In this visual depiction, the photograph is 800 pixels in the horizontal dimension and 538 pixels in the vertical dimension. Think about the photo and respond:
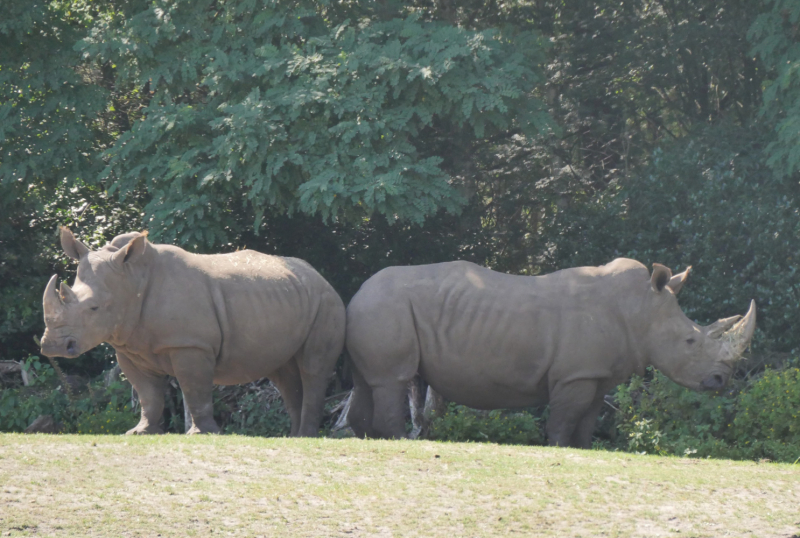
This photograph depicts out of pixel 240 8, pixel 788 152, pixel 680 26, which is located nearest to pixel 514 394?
pixel 788 152

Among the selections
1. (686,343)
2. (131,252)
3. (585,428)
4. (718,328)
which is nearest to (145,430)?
(131,252)

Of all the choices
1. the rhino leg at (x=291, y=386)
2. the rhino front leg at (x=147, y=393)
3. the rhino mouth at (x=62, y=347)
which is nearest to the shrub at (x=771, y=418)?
the rhino leg at (x=291, y=386)

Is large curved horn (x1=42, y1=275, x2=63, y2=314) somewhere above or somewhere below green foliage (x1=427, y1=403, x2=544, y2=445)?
above

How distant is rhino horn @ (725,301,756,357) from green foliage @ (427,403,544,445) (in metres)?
2.65

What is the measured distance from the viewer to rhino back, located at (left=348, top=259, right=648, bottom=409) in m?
10.4

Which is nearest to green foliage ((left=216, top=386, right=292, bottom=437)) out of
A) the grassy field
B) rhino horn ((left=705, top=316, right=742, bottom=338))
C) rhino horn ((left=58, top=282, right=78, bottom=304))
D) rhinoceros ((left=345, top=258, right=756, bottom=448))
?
rhinoceros ((left=345, top=258, right=756, bottom=448))

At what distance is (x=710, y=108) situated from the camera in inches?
675

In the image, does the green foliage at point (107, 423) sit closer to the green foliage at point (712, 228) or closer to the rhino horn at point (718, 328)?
the green foliage at point (712, 228)

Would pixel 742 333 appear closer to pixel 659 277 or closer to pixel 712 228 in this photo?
pixel 659 277

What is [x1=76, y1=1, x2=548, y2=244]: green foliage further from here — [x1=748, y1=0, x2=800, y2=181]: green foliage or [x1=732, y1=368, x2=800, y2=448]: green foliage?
[x1=732, y1=368, x2=800, y2=448]: green foliage

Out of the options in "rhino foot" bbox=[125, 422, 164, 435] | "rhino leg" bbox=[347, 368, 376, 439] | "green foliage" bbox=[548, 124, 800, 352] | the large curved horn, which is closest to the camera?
the large curved horn

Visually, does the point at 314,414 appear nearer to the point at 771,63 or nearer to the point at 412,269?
the point at 412,269

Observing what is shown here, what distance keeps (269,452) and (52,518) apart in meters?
2.10

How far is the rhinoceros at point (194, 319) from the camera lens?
950 cm
